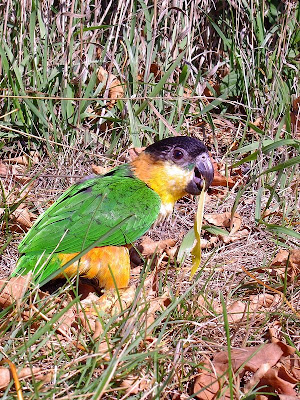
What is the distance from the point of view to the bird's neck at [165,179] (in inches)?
145

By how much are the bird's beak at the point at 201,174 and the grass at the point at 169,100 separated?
0.74ft

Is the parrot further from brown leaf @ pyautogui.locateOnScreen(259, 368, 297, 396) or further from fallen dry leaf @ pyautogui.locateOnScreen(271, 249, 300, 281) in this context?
brown leaf @ pyautogui.locateOnScreen(259, 368, 297, 396)

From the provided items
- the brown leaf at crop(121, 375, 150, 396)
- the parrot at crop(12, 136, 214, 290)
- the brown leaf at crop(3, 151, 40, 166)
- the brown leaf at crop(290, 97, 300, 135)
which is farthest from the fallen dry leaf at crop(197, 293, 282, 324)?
the brown leaf at crop(290, 97, 300, 135)

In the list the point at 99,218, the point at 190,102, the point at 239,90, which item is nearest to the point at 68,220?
the point at 99,218

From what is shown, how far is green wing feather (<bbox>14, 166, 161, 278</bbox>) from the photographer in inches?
125

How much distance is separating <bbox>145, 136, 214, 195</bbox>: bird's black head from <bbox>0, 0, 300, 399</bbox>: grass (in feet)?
0.82

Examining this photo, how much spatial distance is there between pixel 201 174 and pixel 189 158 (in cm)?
14

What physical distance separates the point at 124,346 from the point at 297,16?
353 centimetres

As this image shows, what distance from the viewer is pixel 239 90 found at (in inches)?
192

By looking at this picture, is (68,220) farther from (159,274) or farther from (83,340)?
(83,340)

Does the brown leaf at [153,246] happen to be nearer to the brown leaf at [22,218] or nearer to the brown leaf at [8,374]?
the brown leaf at [22,218]

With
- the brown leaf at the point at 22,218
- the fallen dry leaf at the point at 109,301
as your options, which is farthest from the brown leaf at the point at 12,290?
the brown leaf at the point at 22,218

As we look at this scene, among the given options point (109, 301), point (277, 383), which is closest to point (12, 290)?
point (109, 301)

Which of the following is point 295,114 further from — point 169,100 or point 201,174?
point 201,174
